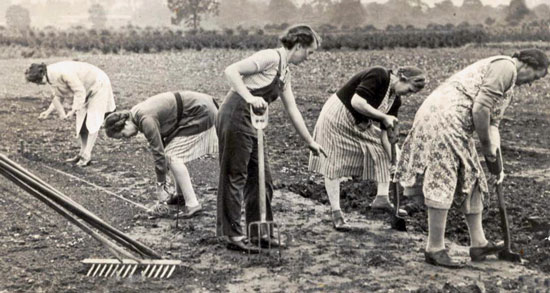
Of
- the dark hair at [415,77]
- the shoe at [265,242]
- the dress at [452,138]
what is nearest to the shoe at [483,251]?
the dress at [452,138]

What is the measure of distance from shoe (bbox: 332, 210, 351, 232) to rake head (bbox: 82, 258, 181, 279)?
1.43 metres

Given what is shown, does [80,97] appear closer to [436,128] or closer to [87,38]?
[436,128]

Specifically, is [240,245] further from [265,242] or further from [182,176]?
[182,176]

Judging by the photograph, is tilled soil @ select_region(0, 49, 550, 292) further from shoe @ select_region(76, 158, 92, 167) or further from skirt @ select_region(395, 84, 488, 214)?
skirt @ select_region(395, 84, 488, 214)

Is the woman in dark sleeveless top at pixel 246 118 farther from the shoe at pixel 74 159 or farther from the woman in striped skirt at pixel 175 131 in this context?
the shoe at pixel 74 159

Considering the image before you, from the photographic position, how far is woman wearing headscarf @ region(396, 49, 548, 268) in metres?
3.79

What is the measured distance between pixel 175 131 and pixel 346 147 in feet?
4.86

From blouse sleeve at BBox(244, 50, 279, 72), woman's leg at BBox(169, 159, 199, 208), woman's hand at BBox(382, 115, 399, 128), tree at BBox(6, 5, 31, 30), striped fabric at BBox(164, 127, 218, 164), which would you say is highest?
tree at BBox(6, 5, 31, 30)

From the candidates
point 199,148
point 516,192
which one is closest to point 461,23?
point 516,192

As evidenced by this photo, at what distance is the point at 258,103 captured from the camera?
4066 mm

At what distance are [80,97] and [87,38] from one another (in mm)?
7264

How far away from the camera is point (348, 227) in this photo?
5059 millimetres

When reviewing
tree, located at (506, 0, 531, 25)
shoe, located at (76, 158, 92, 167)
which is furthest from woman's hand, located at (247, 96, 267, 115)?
tree, located at (506, 0, 531, 25)

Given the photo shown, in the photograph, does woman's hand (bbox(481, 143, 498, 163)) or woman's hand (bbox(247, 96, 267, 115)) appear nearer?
woman's hand (bbox(481, 143, 498, 163))
